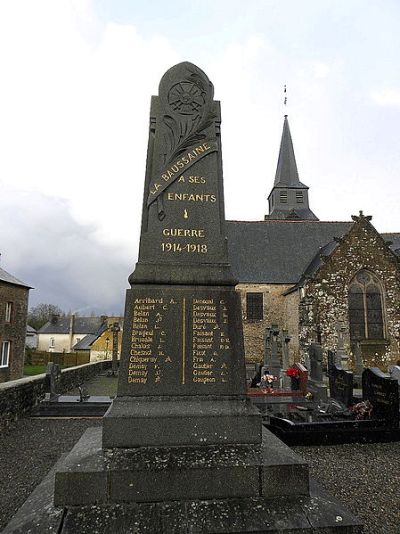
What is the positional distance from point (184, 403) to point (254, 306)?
66.8ft

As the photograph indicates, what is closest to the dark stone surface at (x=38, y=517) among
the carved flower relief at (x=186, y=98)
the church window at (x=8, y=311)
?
the carved flower relief at (x=186, y=98)

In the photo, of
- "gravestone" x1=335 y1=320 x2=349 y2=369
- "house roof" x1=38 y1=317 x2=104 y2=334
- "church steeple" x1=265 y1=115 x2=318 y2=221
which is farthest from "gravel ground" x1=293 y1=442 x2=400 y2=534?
"house roof" x1=38 y1=317 x2=104 y2=334

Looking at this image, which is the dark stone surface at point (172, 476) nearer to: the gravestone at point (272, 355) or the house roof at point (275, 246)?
the gravestone at point (272, 355)

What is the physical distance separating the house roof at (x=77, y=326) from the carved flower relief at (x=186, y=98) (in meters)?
55.1

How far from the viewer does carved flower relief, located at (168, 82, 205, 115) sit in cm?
477

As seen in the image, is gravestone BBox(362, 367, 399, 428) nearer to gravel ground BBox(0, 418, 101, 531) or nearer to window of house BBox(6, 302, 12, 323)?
gravel ground BBox(0, 418, 101, 531)

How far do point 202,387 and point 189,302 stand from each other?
901mm

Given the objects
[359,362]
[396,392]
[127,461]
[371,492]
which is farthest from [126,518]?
[359,362]

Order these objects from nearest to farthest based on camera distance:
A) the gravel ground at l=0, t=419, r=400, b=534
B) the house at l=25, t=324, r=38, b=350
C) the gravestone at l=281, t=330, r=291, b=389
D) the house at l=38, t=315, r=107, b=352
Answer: the gravel ground at l=0, t=419, r=400, b=534, the gravestone at l=281, t=330, r=291, b=389, the house at l=38, t=315, r=107, b=352, the house at l=25, t=324, r=38, b=350

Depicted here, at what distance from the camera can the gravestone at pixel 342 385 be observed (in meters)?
9.40

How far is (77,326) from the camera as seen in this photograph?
2299 inches

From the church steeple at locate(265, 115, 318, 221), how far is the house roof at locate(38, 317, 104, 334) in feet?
108

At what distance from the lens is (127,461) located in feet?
10.3

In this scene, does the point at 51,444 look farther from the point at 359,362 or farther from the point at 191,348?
the point at 359,362
